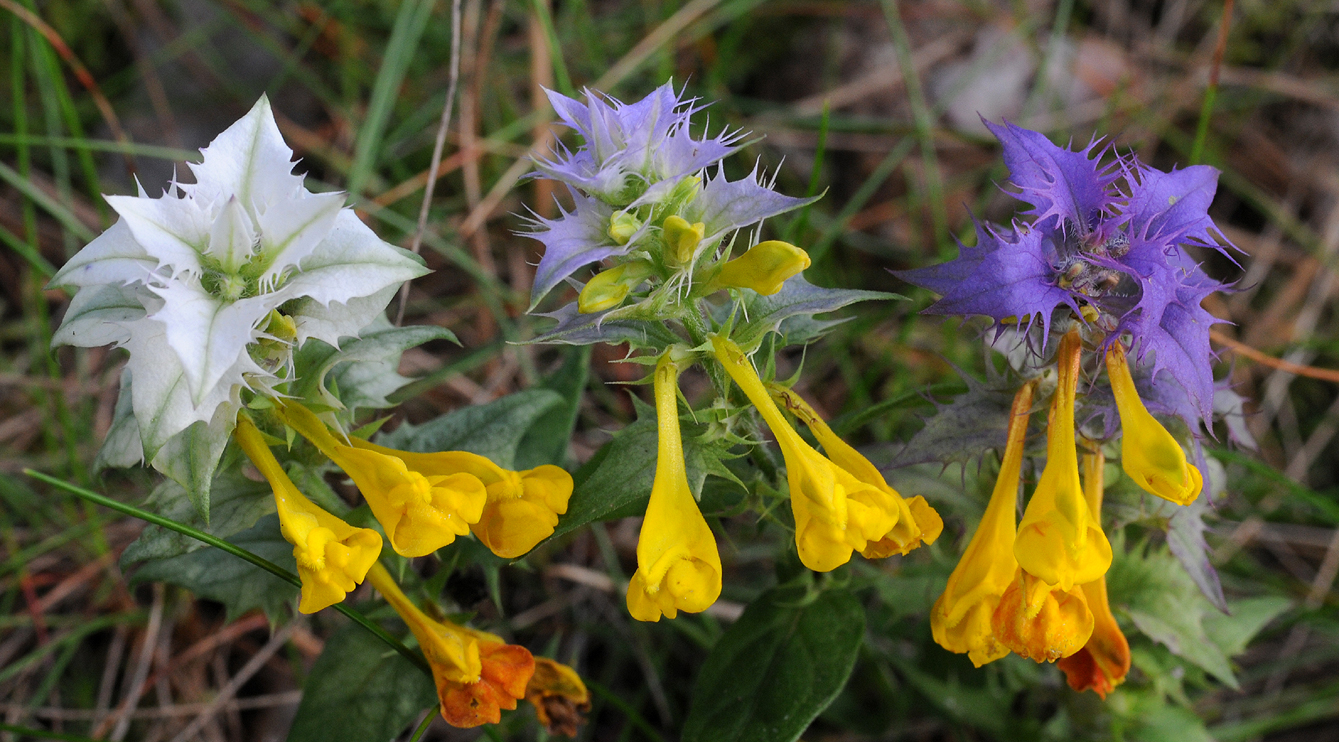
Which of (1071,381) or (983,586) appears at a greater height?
(1071,381)

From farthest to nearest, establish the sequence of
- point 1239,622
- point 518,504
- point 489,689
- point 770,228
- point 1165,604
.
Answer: point 770,228 < point 1239,622 < point 1165,604 < point 489,689 < point 518,504

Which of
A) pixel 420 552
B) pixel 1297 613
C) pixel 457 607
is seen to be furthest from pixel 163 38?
pixel 1297 613

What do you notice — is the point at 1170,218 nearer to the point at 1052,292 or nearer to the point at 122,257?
the point at 1052,292

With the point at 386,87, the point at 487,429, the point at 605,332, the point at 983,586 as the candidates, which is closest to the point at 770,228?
the point at 386,87

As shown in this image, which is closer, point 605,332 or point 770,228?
point 605,332

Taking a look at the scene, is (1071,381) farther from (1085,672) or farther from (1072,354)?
(1085,672)

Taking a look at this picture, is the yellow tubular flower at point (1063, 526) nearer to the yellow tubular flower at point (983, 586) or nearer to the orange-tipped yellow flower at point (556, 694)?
the yellow tubular flower at point (983, 586)
